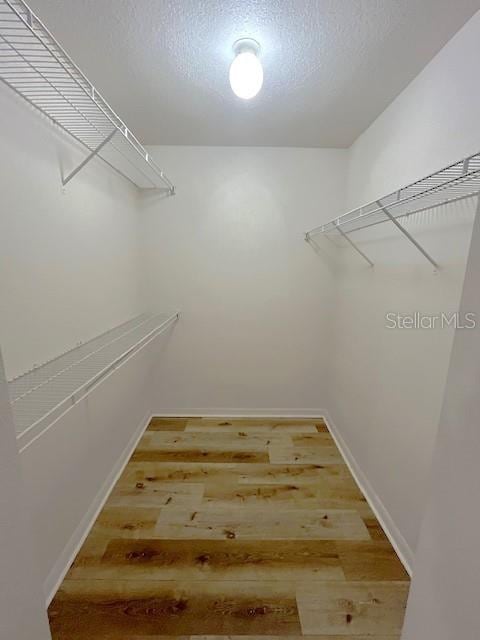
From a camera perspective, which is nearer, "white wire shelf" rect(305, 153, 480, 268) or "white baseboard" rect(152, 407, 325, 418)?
"white wire shelf" rect(305, 153, 480, 268)

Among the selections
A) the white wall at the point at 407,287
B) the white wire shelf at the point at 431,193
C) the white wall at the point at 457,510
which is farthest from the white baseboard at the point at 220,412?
the white wall at the point at 457,510

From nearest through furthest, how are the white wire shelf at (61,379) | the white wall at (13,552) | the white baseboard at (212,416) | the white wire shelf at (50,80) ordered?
the white wall at (13,552) → the white wire shelf at (50,80) → the white wire shelf at (61,379) → the white baseboard at (212,416)

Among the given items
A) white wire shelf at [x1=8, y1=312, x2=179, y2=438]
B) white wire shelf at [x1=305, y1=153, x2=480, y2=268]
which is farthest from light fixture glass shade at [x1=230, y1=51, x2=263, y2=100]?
white wire shelf at [x1=8, y1=312, x2=179, y2=438]

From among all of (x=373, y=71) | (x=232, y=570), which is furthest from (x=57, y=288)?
(x=373, y=71)

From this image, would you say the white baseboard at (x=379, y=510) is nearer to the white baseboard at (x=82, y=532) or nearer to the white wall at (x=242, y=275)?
the white wall at (x=242, y=275)

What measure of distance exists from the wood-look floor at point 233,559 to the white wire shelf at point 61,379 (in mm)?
749

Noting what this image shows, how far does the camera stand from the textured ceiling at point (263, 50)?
3.14 feet

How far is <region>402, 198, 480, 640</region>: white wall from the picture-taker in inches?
21.7

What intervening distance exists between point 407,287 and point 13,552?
159 cm

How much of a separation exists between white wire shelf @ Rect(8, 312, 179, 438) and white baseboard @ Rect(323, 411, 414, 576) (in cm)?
156

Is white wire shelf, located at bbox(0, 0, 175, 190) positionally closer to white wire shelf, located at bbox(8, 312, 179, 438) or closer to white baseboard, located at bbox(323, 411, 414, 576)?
white wire shelf, located at bbox(8, 312, 179, 438)

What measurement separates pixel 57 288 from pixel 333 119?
1.76 meters

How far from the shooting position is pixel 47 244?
1.17 metres

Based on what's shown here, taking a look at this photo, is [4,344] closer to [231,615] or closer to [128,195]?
[231,615]
